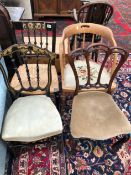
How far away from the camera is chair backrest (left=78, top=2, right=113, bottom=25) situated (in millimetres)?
2010

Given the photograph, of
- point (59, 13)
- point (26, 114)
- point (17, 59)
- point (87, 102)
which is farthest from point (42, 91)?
point (59, 13)

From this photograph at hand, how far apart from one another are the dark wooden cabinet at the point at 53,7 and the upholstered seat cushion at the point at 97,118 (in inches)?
91.0

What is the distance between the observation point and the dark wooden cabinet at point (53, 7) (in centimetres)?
312

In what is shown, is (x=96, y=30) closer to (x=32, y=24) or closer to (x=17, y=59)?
(x=32, y=24)

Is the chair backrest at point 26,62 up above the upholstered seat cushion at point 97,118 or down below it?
above

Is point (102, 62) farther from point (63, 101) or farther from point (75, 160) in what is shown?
point (75, 160)

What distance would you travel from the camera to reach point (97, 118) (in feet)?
4.22

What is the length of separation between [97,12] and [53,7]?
1412 millimetres

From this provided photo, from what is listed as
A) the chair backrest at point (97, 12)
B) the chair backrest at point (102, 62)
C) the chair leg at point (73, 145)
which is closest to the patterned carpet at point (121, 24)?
the chair backrest at point (97, 12)

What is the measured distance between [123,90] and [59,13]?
6.79 ft

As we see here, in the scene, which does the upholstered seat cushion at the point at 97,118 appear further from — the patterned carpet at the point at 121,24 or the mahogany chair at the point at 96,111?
the patterned carpet at the point at 121,24

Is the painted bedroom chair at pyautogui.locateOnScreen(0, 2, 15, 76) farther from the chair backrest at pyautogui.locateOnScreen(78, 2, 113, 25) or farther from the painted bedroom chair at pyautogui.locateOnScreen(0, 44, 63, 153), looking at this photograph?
the chair backrest at pyautogui.locateOnScreen(78, 2, 113, 25)

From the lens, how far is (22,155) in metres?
1.52

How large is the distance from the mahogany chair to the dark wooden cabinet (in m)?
2.22
